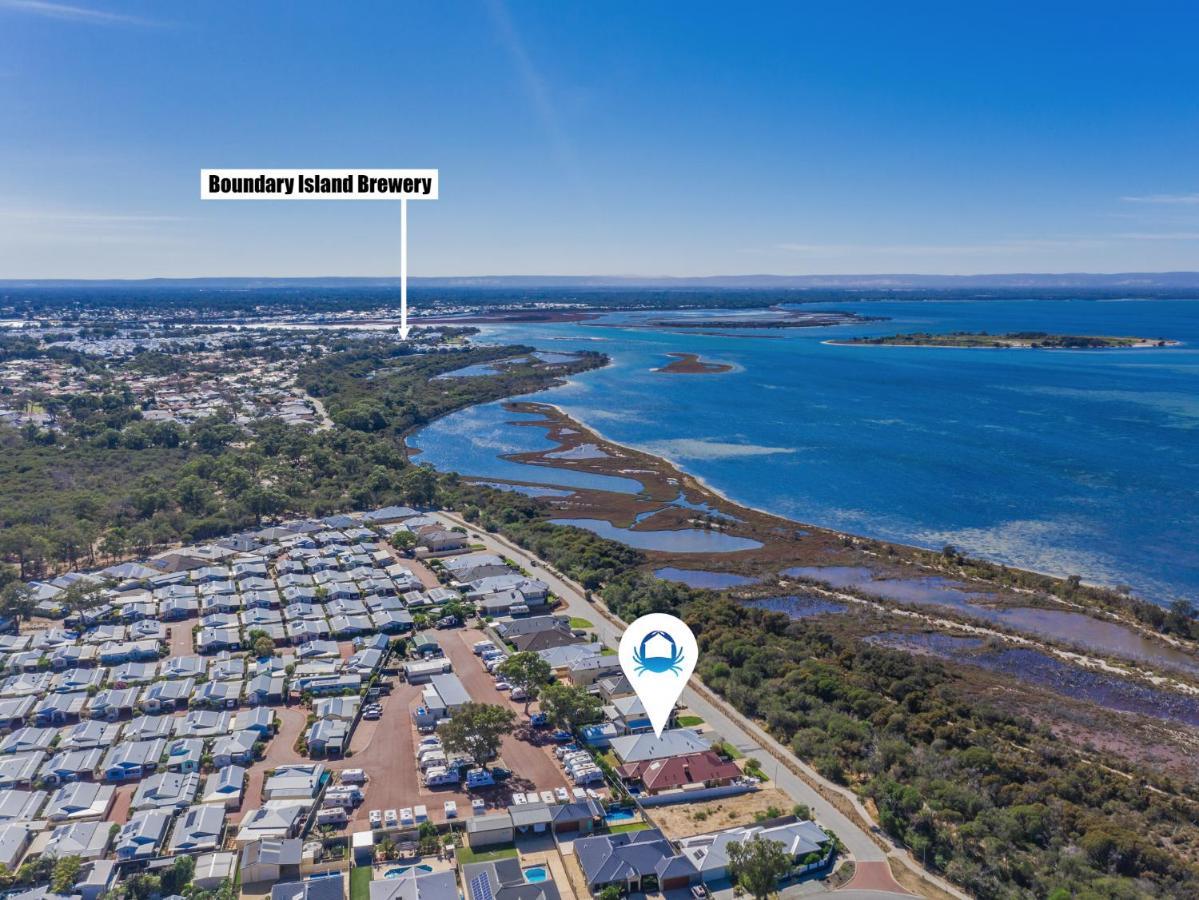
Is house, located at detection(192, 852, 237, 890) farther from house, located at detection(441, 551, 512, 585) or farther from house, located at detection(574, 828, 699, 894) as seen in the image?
house, located at detection(441, 551, 512, 585)

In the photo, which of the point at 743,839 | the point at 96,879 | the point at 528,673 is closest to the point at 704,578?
the point at 528,673

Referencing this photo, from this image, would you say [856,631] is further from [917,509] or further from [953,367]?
[953,367]

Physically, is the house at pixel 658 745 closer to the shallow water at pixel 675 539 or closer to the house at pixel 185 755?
the house at pixel 185 755

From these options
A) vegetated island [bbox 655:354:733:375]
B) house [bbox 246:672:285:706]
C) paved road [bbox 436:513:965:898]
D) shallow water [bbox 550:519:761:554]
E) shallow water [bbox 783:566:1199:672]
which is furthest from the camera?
vegetated island [bbox 655:354:733:375]

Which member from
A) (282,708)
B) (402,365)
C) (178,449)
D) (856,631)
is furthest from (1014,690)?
(402,365)

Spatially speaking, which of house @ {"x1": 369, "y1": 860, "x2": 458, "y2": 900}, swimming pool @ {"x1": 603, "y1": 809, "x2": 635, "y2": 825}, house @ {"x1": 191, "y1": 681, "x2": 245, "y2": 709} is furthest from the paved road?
house @ {"x1": 191, "y1": 681, "x2": 245, "y2": 709}

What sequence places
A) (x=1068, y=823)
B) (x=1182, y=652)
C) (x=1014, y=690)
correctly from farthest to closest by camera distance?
(x=1182, y=652), (x=1014, y=690), (x=1068, y=823)

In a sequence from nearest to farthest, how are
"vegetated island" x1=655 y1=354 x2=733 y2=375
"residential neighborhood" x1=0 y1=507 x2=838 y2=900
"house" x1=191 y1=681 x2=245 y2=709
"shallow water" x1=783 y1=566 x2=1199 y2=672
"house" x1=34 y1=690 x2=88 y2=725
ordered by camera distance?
"residential neighborhood" x1=0 y1=507 x2=838 y2=900 < "house" x1=34 y1=690 x2=88 y2=725 < "house" x1=191 y1=681 x2=245 y2=709 < "shallow water" x1=783 y1=566 x2=1199 y2=672 < "vegetated island" x1=655 y1=354 x2=733 y2=375

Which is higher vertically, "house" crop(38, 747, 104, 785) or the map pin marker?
the map pin marker
